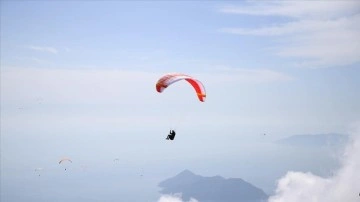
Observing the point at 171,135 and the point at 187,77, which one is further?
the point at 171,135

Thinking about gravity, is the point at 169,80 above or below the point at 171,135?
above

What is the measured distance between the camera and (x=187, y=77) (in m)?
29.0

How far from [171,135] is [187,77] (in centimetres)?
642

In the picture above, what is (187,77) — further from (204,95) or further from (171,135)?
(171,135)

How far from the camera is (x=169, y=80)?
94.2 ft

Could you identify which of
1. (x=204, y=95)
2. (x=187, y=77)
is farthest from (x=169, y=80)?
(x=204, y=95)

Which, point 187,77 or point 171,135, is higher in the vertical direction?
point 187,77

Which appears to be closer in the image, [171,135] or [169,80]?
[169,80]

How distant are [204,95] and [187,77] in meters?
2.69

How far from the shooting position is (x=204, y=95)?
30.1 meters

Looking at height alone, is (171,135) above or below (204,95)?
below

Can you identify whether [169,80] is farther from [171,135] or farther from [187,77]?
[171,135]

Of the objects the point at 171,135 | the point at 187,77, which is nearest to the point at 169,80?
the point at 187,77

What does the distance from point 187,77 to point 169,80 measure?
1793 mm
